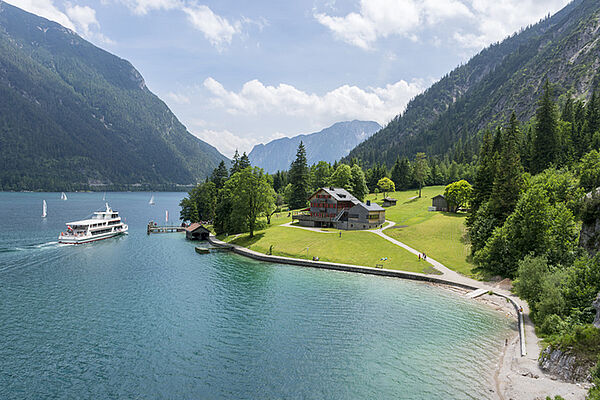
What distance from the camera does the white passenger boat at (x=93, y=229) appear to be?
80.5 metres

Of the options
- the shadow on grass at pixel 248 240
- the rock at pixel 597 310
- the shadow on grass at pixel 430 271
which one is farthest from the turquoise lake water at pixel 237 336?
the shadow on grass at pixel 248 240

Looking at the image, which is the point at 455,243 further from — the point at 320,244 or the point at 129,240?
the point at 129,240

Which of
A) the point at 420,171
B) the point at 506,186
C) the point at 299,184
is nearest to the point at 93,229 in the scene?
the point at 299,184

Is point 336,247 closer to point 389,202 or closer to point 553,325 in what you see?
point 553,325

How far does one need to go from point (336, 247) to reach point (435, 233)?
73.3 ft

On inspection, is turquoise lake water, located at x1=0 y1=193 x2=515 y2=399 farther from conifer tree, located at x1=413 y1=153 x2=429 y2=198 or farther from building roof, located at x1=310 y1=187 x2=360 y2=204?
conifer tree, located at x1=413 y1=153 x2=429 y2=198

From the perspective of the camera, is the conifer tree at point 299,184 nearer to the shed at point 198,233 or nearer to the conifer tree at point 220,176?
the conifer tree at point 220,176

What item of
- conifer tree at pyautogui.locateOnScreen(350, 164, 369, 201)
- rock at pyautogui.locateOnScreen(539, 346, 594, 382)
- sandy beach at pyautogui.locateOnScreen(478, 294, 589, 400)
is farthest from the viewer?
conifer tree at pyautogui.locateOnScreen(350, 164, 369, 201)

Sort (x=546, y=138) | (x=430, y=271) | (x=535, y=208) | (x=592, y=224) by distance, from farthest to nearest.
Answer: (x=546, y=138) < (x=430, y=271) < (x=535, y=208) < (x=592, y=224)

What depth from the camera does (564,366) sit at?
23.8m

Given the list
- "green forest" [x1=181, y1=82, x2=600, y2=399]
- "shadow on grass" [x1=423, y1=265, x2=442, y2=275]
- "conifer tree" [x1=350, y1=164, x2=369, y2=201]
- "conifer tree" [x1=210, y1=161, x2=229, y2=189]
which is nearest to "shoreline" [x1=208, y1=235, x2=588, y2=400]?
"green forest" [x1=181, y1=82, x2=600, y2=399]

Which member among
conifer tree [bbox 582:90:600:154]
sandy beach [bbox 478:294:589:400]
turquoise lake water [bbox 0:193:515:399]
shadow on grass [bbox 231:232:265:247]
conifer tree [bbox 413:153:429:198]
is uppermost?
conifer tree [bbox 582:90:600:154]

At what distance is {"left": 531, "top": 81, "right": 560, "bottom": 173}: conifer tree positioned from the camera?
254 feet

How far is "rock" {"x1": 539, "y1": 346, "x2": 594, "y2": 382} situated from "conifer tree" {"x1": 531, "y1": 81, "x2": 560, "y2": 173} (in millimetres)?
67536
